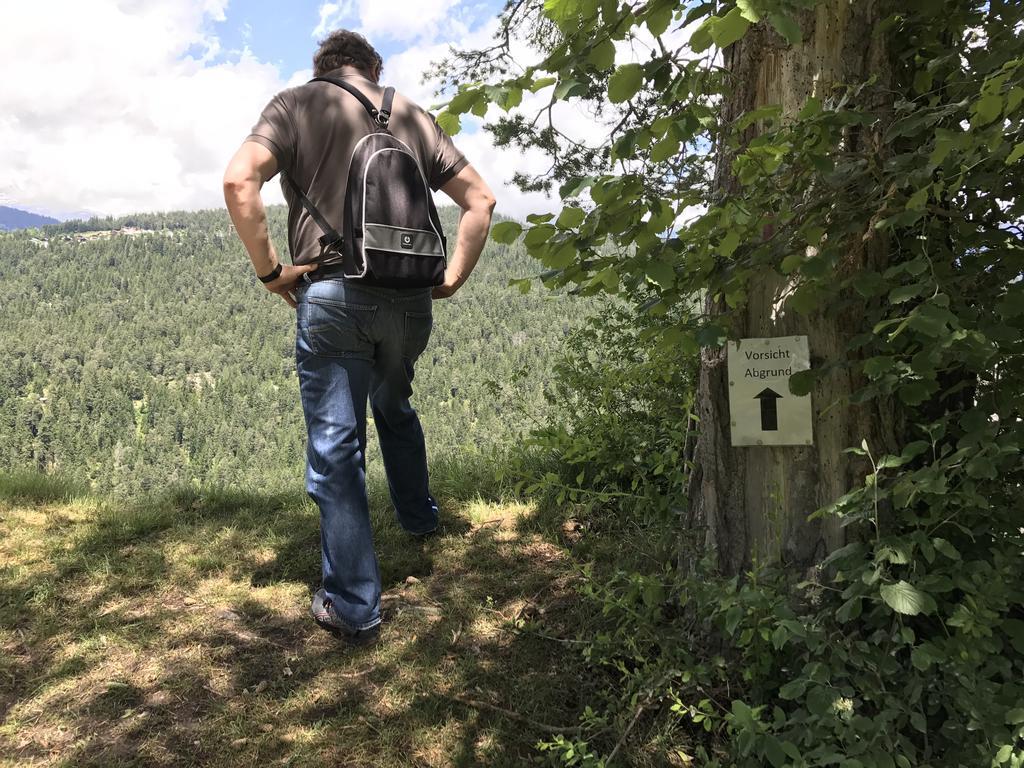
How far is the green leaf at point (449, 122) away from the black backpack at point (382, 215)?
978mm

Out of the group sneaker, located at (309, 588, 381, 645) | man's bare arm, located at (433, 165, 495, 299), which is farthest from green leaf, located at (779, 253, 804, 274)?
sneaker, located at (309, 588, 381, 645)

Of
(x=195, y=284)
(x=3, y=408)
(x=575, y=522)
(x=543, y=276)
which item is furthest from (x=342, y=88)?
(x=195, y=284)

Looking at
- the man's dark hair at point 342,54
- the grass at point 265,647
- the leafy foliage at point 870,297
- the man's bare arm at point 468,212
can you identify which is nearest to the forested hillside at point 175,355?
the grass at point 265,647

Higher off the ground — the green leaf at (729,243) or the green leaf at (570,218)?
the green leaf at (570,218)

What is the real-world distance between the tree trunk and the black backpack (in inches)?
39.3

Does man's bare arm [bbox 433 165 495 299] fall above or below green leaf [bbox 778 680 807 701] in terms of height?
above

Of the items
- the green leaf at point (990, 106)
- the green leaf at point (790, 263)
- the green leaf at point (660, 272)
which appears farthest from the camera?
the green leaf at point (790, 263)

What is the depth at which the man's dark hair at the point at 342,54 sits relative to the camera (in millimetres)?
2361

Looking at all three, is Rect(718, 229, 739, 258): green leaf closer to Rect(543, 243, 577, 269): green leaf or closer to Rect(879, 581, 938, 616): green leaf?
Rect(543, 243, 577, 269): green leaf

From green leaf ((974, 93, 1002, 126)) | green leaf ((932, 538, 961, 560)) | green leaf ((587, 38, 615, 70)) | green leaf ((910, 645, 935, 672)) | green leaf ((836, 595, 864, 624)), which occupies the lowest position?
green leaf ((910, 645, 935, 672))

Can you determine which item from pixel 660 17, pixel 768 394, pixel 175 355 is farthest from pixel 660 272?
pixel 175 355

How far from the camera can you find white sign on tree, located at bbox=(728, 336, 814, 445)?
5.32 feet

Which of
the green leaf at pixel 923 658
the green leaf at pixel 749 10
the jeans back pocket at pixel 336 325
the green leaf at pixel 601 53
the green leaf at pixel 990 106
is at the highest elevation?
the green leaf at pixel 601 53

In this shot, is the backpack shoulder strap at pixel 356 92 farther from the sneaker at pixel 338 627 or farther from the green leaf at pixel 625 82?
the sneaker at pixel 338 627
